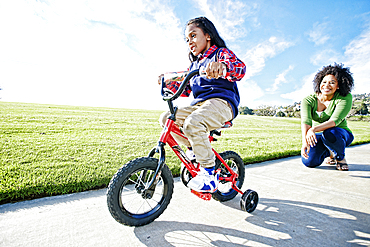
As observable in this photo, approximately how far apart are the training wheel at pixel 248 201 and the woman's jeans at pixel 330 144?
2493 millimetres

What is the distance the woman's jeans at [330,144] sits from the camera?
3.91 m

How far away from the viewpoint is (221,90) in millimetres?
2162

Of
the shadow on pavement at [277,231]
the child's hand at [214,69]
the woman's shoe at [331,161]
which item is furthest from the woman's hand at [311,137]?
the child's hand at [214,69]

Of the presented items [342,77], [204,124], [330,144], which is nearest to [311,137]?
[330,144]

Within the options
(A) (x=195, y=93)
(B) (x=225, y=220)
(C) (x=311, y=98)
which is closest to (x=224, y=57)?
(A) (x=195, y=93)

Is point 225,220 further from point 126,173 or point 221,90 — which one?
point 221,90

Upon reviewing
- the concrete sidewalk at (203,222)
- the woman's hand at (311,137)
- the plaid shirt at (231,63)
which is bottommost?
the concrete sidewalk at (203,222)

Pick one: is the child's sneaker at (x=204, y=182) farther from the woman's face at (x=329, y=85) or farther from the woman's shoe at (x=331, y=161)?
the woman's shoe at (x=331, y=161)

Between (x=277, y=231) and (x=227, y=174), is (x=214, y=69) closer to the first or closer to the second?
(x=227, y=174)

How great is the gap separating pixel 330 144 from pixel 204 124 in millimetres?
3328

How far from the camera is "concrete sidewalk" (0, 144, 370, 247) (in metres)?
1.68

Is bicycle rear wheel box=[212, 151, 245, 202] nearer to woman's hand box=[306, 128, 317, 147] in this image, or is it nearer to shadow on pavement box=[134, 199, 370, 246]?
shadow on pavement box=[134, 199, 370, 246]

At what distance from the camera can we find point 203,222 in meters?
1.98

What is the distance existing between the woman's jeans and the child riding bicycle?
2.78 metres
